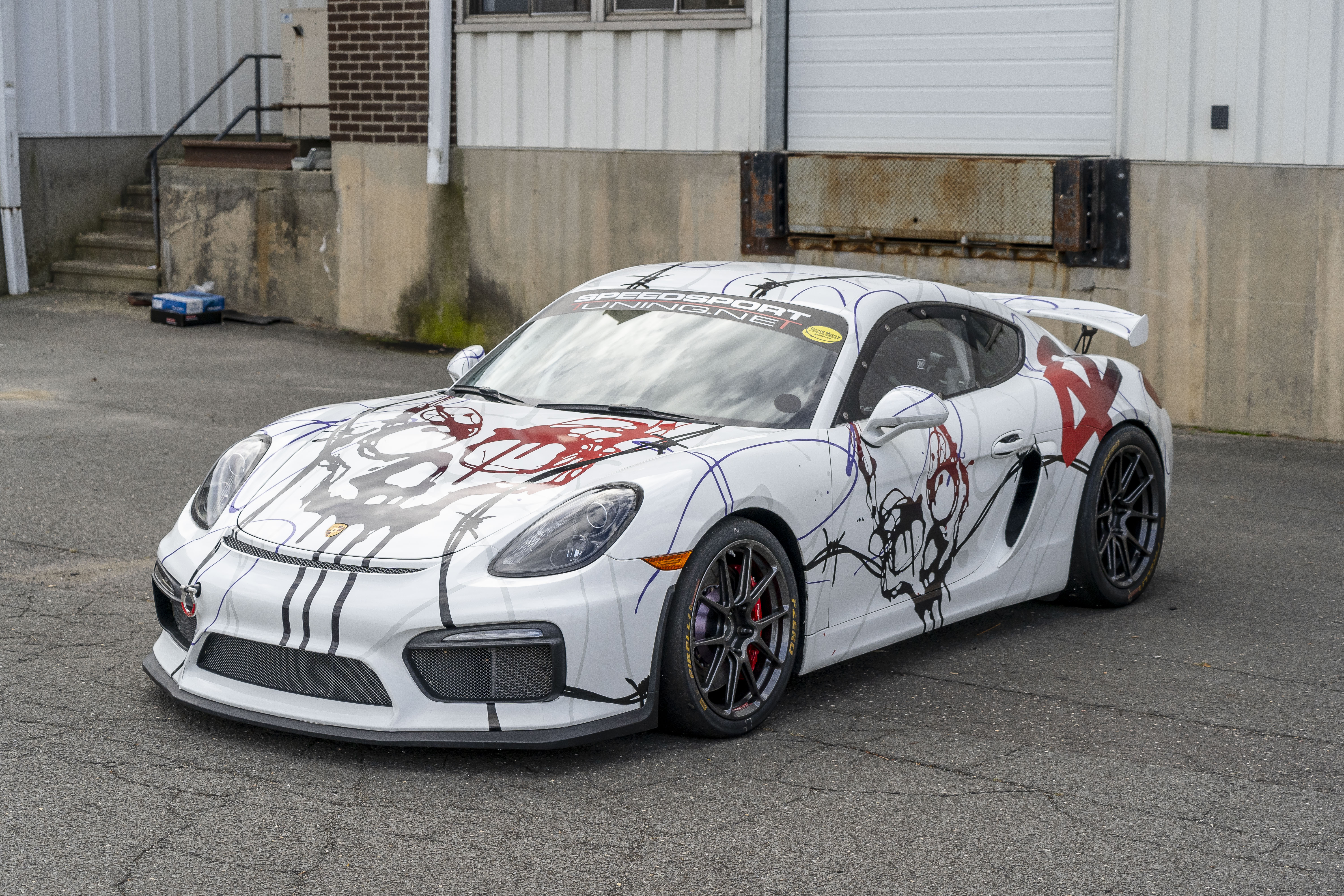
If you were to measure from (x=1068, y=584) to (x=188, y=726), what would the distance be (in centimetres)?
343

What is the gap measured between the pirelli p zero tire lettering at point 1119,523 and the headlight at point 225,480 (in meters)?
3.15

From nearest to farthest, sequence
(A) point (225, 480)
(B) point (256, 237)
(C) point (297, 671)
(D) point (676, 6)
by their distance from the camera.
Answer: (C) point (297, 671)
(A) point (225, 480)
(D) point (676, 6)
(B) point (256, 237)

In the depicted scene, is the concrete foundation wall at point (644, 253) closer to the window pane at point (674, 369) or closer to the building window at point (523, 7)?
the building window at point (523, 7)

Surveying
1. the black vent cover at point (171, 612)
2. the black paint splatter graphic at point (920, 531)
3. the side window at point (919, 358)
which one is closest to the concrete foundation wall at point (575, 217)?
the side window at point (919, 358)

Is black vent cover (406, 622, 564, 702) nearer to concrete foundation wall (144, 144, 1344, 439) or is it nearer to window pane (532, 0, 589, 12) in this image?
concrete foundation wall (144, 144, 1344, 439)

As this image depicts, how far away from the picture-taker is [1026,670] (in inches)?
223

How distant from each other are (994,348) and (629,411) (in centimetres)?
166

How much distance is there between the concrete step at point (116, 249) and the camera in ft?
55.2

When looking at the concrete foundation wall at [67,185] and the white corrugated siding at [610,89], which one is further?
the concrete foundation wall at [67,185]

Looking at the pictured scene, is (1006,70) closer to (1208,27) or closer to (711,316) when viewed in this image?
(1208,27)

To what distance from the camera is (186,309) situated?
14.9 m

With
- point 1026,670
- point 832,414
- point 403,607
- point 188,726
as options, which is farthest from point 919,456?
point 188,726

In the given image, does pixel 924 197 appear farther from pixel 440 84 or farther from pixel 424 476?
pixel 424 476

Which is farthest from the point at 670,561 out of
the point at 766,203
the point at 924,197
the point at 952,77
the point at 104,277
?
the point at 104,277
